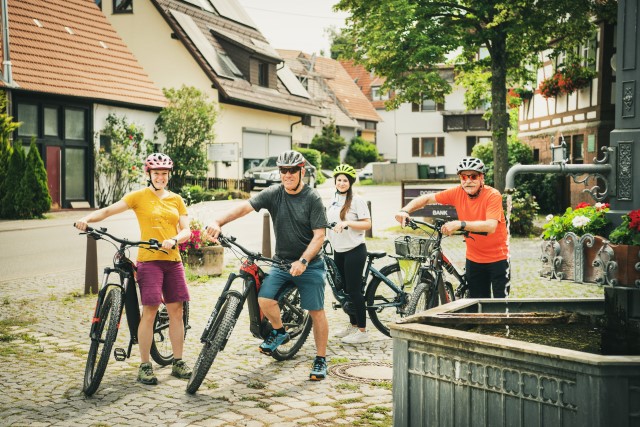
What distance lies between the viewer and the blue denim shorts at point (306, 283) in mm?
6863

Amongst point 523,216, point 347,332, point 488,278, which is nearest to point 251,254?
point 488,278

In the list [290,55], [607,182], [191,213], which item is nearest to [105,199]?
[191,213]

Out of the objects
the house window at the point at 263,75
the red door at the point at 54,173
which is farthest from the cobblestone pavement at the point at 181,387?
the house window at the point at 263,75

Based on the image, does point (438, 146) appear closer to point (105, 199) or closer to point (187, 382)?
point (105, 199)

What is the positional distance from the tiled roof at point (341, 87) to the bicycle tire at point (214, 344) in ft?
199

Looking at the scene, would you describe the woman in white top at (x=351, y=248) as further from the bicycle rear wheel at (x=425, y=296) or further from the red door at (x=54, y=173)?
the red door at (x=54, y=173)

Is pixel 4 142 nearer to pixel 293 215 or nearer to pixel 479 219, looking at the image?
pixel 293 215

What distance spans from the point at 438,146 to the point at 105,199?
39744 millimetres

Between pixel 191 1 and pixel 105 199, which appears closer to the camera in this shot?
pixel 105 199

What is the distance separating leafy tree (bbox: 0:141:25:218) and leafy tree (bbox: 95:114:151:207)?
18.7ft

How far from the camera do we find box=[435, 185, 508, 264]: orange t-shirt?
23.5 feet

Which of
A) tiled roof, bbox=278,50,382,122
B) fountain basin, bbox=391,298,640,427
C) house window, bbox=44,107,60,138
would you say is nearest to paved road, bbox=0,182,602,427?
fountain basin, bbox=391,298,640,427

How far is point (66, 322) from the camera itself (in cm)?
938

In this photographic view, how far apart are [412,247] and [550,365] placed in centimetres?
445
